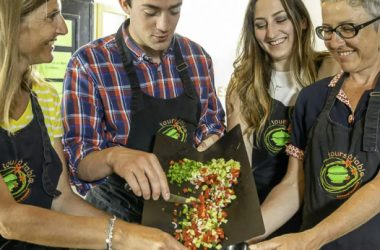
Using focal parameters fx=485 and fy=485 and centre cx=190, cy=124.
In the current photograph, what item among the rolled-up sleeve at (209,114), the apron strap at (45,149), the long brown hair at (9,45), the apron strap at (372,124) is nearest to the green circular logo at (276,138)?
the rolled-up sleeve at (209,114)

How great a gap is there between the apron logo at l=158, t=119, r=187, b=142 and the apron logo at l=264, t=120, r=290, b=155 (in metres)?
0.43

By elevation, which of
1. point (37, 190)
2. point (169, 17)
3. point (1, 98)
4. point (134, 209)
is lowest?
point (134, 209)

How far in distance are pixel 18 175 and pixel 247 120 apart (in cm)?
100

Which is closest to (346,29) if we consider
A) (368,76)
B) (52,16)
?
(368,76)

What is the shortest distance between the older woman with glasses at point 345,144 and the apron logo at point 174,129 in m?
0.41

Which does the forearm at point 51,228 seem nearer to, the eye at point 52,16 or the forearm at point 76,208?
the forearm at point 76,208

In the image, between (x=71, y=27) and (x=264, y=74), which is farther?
(x=71, y=27)

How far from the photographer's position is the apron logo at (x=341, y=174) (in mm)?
1364

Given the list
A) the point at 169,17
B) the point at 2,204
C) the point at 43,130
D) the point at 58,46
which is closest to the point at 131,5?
the point at 169,17

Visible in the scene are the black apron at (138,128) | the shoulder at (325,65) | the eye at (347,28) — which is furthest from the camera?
the shoulder at (325,65)

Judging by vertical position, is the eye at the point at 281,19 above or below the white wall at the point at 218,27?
above

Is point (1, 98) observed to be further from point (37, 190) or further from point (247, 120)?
point (247, 120)

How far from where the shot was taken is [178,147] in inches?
55.3

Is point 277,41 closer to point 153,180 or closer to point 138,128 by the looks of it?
point 138,128
